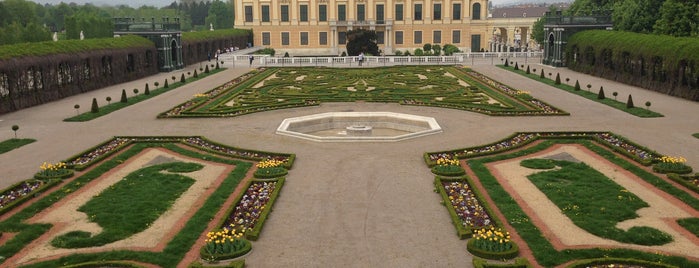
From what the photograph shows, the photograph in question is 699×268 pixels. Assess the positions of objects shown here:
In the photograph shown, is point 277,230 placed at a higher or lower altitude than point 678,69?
lower

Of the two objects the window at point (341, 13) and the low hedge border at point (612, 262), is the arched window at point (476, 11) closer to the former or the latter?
the window at point (341, 13)

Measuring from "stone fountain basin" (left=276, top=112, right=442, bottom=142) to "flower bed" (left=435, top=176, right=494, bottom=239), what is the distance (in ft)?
36.6

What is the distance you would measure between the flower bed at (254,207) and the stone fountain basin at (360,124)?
11.1m

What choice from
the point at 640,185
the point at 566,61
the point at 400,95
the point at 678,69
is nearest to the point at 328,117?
the point at 400,95

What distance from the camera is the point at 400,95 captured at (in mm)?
46781

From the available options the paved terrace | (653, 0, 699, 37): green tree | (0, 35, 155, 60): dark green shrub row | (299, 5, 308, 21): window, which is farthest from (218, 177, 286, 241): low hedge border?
(299, 5, 308, 21): window

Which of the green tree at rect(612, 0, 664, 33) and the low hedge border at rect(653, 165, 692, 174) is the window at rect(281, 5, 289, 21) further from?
the low hedge border at rect(653, 165, 692, 174)

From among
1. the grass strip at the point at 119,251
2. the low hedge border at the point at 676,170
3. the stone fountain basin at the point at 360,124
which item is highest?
the stone fountain basin at the point at 360,124

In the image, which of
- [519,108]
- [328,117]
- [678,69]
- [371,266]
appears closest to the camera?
[371,266]

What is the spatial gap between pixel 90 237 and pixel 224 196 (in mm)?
5104

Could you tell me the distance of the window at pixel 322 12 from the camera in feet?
346

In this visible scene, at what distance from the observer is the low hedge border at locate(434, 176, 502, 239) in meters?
17.7

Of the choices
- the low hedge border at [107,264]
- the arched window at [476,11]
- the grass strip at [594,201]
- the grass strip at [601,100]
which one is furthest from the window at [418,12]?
the low hedge border at [107,264]

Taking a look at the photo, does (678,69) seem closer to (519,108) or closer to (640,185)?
(519,108)
